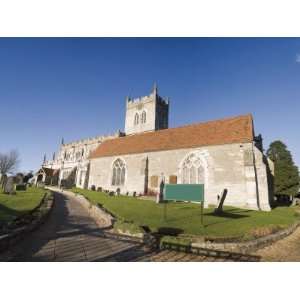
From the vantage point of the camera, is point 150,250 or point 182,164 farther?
point 182,164

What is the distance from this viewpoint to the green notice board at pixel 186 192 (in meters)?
11.2

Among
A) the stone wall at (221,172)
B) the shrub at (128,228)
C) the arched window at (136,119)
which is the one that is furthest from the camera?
the arched window at (136,119)

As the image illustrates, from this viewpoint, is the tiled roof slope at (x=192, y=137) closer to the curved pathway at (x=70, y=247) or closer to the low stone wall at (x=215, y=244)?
the low stone wall at (x=215, y=244)

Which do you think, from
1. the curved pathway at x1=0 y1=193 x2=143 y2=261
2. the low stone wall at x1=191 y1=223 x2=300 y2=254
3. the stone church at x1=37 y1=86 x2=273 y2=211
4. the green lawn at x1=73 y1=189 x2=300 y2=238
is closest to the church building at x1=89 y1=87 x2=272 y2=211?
the stone church at x1=37 y1=86 x2=273 y2=211

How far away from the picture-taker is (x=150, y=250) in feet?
22.2

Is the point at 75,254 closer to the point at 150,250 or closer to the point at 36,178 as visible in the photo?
the point at 150,250

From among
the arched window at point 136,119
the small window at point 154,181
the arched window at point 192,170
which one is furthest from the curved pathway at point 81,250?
the arched window at point 136,119

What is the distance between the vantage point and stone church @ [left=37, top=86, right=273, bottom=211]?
20609mm

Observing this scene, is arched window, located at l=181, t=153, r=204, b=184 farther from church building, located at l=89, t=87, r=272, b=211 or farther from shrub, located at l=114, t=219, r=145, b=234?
shrub, located at l=114, t=219, r=145, b=234

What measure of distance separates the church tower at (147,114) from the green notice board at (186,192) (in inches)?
1326

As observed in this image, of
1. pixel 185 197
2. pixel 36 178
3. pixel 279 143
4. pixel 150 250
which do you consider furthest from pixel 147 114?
pixel 150 250

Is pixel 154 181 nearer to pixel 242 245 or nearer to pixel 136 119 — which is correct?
pixel 242 245

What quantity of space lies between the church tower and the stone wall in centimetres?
1857

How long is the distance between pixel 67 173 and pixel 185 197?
43395 mm
